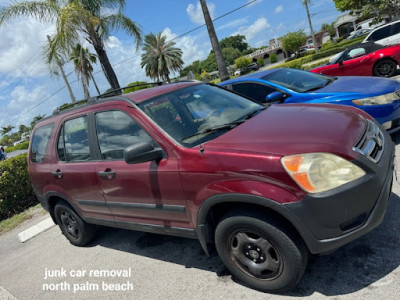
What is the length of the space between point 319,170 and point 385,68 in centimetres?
843

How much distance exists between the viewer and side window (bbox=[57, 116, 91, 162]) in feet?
11.8

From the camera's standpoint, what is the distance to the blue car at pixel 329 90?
14.0ft

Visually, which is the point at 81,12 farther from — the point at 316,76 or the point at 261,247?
the point at 261,247

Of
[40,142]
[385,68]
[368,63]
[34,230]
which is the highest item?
[40,142]

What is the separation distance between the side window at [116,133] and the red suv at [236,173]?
11 millimetres

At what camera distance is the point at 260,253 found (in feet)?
7.99

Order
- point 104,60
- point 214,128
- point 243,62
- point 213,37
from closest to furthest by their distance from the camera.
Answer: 1. point 214,128
2. point 104,60
3. point 213,37
4. point 243,62

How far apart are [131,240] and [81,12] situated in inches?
389

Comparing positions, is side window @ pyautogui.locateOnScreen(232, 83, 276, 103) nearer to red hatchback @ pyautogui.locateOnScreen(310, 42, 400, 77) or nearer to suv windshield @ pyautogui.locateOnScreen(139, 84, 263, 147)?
suv windshield @ pyautogui.locateOnScreen(139, 84, 263, 147)

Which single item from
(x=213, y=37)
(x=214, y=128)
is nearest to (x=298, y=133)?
(x=214, y=128)

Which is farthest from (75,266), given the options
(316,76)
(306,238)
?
(316,76)

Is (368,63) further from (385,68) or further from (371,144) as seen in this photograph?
(371,144)

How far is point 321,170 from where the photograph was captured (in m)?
2.11

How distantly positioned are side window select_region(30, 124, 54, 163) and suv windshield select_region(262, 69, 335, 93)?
3.73 m
